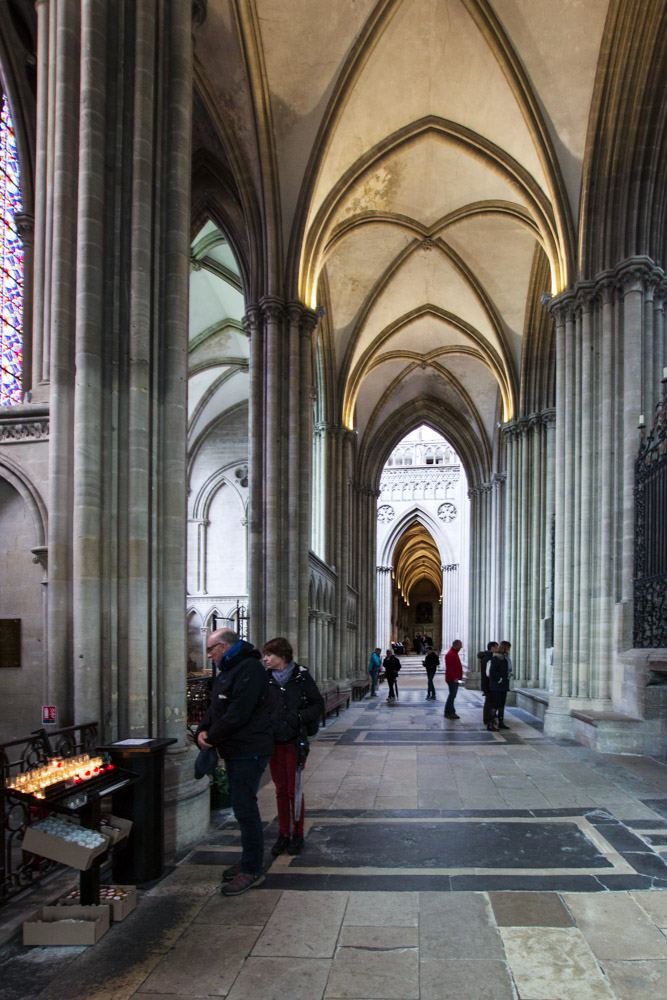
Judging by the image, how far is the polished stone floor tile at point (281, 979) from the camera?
12.3 ft

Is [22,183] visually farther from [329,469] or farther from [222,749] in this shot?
[329,469]

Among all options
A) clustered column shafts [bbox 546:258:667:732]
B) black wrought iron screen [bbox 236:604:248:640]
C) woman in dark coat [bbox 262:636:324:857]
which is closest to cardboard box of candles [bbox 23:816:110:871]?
woman in dark coat [bbox 262:636:324:857]

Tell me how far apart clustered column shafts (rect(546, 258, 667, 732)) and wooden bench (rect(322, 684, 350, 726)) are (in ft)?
18.2

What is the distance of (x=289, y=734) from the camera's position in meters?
5.86

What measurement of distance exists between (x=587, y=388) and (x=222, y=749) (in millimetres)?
10768

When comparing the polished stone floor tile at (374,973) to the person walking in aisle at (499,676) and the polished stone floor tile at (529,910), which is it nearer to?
the polished stone floor tile at (529,910)

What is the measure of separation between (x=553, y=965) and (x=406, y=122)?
15.9 m

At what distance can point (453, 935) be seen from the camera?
4414mm

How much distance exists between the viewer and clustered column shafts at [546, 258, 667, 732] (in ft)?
43.1

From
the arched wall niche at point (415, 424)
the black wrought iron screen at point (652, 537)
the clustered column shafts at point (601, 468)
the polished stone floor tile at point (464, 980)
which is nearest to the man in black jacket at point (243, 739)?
the polished stone floor tile at point (464, 980)

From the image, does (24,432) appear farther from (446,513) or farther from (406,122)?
(446,513)

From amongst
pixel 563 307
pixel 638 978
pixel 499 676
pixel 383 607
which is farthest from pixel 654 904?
pixel 383 607

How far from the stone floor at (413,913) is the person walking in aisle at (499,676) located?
A: 17.5 feet

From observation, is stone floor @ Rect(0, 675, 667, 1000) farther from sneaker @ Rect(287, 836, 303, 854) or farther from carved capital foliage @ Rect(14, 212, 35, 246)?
carved capital foliage @ Rect(14, 212, 35, 246)
